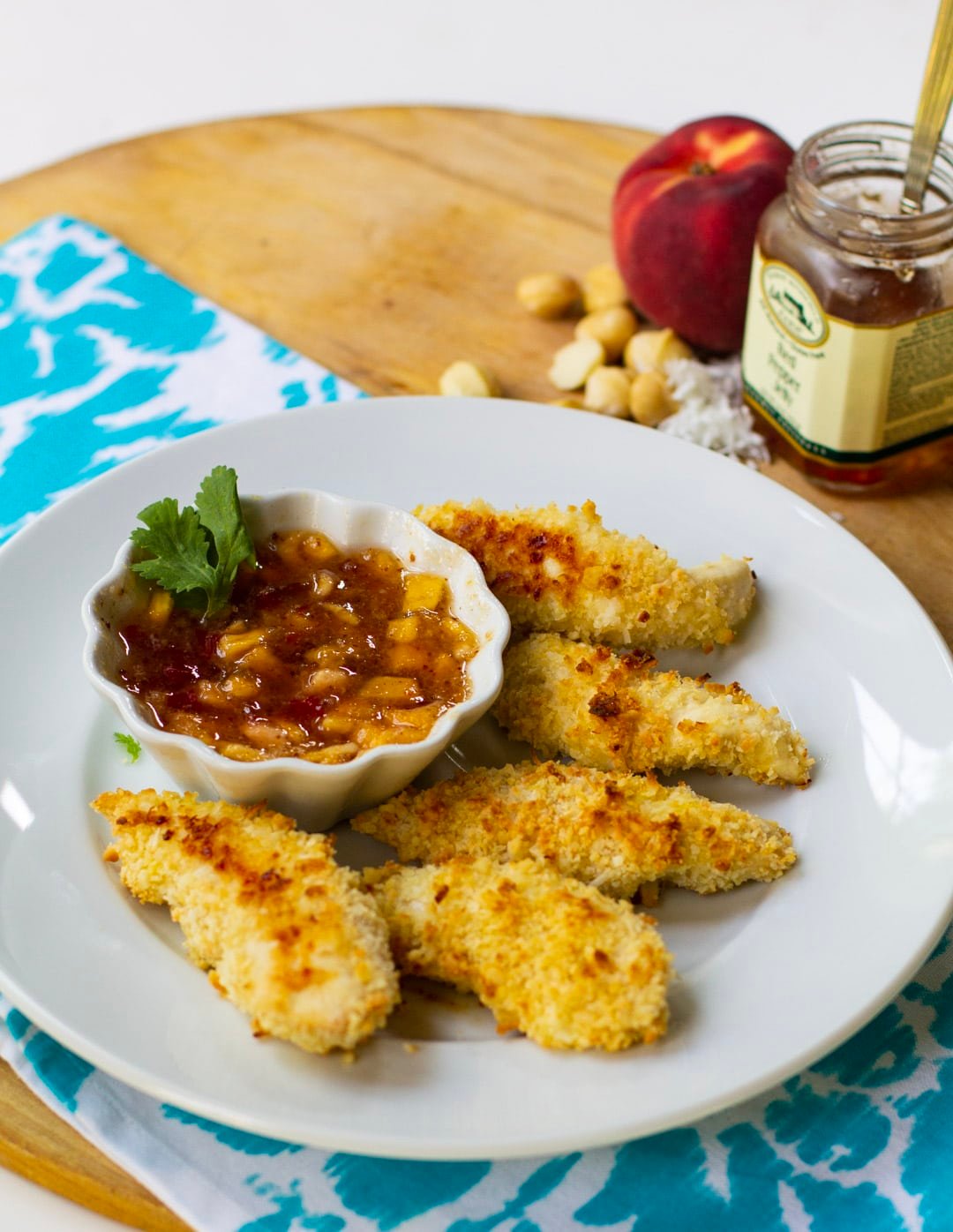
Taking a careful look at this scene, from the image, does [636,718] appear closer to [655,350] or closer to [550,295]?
[655,350]

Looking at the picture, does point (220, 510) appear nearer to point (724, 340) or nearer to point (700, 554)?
point (700, 554)

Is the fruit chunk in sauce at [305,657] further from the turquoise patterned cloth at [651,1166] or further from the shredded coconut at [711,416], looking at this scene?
the shredded coconut at [711,416]

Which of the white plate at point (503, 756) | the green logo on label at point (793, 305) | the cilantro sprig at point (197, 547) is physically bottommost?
the white plate at point (503, 756)

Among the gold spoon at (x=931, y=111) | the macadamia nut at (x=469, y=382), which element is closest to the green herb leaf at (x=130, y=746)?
the macadamia nut at (x=469, y=382)

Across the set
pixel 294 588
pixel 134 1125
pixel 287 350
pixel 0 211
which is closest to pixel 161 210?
A: pixel 0 211

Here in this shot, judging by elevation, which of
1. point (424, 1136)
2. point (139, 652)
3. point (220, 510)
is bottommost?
point (424, 1136)

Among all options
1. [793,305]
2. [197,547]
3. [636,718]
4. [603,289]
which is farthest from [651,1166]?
[603,289]
